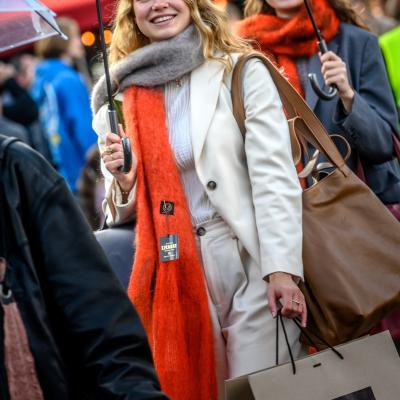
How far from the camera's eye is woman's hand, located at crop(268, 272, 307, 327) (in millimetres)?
3312

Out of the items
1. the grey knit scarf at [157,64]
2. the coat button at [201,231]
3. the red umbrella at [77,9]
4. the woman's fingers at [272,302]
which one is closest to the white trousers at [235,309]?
the coat button at [201,231]

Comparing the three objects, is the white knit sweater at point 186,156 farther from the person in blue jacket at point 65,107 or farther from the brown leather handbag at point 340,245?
the person in blue jacket at point 65,107

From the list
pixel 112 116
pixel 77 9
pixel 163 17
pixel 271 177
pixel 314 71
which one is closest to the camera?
pixel 271 177

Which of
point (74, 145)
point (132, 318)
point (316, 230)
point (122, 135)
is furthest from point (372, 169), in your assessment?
point (74, 145)

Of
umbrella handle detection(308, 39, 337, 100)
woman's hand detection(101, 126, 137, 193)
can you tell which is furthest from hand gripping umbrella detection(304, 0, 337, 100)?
woman's hand detection(101, 126, 137, 193)

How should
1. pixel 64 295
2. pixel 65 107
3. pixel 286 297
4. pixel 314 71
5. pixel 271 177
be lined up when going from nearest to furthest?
pixel 64 295 < pixel 286 297 < pixel 271 177 < pixel 314 71 < pixel 65 107

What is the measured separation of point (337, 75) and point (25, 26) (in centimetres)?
124

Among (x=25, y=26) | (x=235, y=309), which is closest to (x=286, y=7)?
(x=25, y=26)

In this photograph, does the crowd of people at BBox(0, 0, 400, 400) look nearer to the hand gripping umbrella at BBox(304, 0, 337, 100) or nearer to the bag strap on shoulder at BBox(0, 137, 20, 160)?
the hand gripping umbrella at BBox(304, 0, 337, 100)

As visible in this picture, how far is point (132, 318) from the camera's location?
7.27 ft

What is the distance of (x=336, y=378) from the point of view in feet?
10.3

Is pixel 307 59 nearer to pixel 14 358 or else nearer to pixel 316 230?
pixel 316 230

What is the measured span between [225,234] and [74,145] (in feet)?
19.0

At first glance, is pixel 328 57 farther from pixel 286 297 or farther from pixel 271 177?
pixel 286 297
